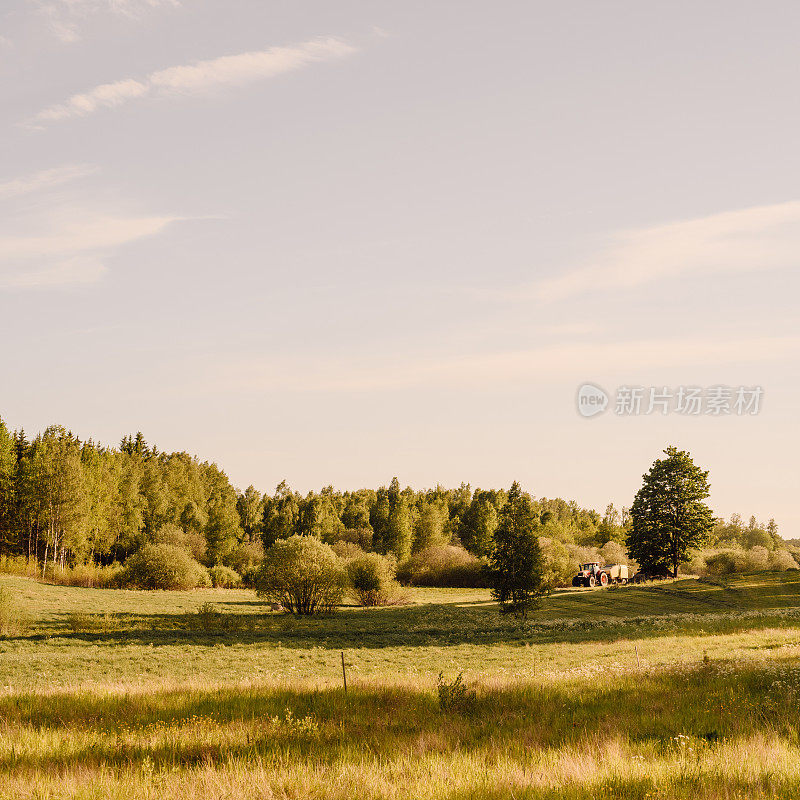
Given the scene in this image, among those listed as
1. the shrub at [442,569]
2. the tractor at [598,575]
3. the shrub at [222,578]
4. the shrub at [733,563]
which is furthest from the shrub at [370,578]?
the shrub at [733,563]

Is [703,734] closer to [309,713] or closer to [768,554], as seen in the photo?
[309,713]

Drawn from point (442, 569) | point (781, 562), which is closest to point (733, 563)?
point (781, 562)

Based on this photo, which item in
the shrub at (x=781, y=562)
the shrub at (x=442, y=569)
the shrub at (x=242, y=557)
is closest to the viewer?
the shrub at (x=781, y=562)

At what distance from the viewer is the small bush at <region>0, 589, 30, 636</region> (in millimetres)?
37219

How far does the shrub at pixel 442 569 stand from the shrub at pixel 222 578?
25845mm

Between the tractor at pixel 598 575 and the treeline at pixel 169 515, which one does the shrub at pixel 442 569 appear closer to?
the treeline at pixel 169 515

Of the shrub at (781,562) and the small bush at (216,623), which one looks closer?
the small bush at (216,623)

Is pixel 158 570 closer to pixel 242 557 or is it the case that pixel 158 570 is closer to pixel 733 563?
pixel 242 557

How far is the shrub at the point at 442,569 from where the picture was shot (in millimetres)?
98562

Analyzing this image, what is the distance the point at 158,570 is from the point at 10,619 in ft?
115

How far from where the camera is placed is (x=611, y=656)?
2605 cm

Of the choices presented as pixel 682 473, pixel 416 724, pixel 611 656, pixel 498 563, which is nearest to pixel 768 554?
pixel 682 473

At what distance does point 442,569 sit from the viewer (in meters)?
99.4

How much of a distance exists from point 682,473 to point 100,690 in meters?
76.7
